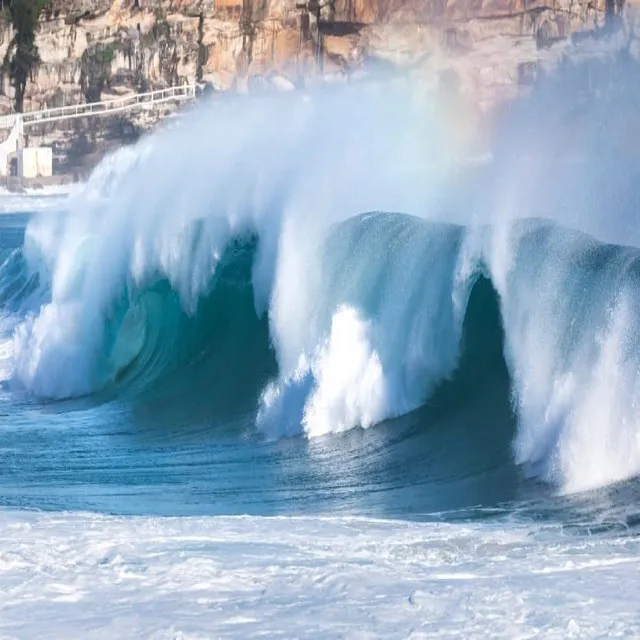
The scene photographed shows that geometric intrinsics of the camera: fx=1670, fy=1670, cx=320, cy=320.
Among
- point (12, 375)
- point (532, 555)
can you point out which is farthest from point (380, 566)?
point (12, 375)

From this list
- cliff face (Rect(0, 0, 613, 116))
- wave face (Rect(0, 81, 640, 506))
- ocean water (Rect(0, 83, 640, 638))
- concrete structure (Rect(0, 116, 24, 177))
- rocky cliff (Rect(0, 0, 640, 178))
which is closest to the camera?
ocean water (Rect(0, 83, 640, 638))

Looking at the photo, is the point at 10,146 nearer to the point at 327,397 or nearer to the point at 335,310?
the point at 335,310

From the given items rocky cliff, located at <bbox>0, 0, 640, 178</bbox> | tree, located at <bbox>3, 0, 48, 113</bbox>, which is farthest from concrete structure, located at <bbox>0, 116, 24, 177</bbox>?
tree, located at <bbox>3, 0, 48, 113</bbox>

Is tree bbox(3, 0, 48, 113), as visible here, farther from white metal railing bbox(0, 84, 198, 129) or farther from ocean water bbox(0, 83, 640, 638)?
ocean water bbox(0, 83, 640, 638)

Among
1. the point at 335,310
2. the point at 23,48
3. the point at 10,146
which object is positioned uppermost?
the point at 335,310

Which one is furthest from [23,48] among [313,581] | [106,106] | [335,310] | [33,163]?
[313,581]

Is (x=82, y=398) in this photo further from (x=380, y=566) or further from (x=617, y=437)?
(x=380, y=566)
